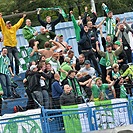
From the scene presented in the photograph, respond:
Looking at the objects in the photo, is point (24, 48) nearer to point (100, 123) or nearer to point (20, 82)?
point (20, 82)

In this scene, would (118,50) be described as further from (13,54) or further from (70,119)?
(70,119)

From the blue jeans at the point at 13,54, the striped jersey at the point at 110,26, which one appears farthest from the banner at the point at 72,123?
the striped jersey at the point at 110,26

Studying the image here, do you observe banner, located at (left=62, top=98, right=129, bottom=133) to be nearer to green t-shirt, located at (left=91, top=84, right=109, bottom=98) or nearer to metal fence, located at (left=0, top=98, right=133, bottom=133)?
metal fence, located at (left=0, top=98, right=133, bottom=133)

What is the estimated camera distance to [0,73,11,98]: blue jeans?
647 inches

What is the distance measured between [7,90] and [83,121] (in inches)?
143

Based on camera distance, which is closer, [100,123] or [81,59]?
[100,123]

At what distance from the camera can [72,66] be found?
16.8 meters

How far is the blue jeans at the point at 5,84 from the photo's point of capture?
647 inches

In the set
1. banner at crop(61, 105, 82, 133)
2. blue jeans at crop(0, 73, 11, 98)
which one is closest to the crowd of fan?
blue jeans at crop(0, 73, 11, 98)

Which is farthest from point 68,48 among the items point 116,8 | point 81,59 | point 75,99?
point 116,8

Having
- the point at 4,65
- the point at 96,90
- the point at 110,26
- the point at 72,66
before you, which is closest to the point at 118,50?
the point at 72,66

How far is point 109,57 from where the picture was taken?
17.5m

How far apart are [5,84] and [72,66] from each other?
6.24 feet

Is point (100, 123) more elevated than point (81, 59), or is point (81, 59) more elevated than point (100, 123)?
point (81, 59)
